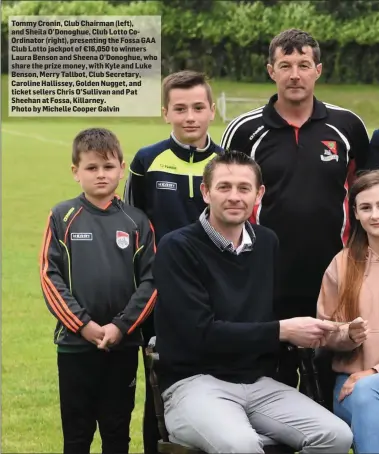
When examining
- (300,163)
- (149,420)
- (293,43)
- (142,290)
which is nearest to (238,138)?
(300,163)

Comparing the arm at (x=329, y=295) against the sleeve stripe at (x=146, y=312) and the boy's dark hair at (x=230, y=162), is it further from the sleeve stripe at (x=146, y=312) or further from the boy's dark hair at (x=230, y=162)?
the sleeve stripe at (x=146, y=312)

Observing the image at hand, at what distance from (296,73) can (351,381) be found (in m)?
1.46

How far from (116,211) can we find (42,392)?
2.88 metres

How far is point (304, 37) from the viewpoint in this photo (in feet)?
14.1

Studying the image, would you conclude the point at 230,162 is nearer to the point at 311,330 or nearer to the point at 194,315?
the point at 194,315

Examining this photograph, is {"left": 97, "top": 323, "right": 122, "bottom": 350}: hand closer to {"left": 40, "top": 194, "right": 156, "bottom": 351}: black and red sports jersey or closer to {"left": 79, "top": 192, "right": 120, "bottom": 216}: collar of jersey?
{"left": 40, "top": 194, "right": 156, "bottom": 351}: black and red sports jersey

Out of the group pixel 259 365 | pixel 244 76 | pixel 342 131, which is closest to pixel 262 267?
pixel 259 365

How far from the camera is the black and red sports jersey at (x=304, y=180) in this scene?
429cm

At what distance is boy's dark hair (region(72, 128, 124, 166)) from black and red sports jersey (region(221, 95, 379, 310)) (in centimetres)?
59

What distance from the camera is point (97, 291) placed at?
405 centimetres

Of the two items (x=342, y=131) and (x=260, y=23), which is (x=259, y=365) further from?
(x=260, y=23)

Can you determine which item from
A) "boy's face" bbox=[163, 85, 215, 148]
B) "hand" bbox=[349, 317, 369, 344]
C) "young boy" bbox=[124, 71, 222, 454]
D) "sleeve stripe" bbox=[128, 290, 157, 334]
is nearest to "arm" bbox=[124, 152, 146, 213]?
"young boy" bbox=[124, 71, 222, 454]

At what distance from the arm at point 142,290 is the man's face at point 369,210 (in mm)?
963

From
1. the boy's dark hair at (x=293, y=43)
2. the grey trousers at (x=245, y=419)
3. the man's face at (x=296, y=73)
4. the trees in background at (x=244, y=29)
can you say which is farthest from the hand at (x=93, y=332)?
the trees in background at (x=244, y=29)
